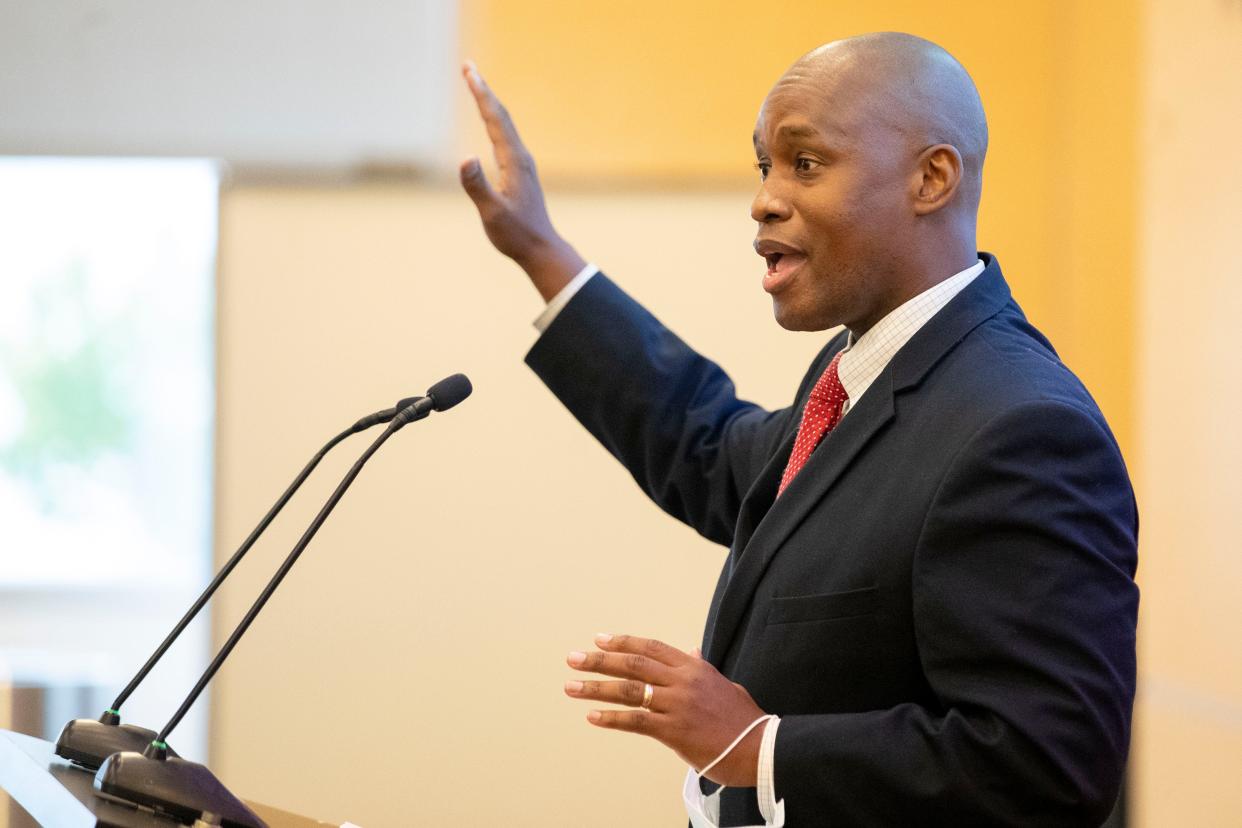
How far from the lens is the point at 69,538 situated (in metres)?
3.44

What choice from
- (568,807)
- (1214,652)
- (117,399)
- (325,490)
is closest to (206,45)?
(117,399)

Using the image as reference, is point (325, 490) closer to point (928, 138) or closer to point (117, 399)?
point (117, 399)

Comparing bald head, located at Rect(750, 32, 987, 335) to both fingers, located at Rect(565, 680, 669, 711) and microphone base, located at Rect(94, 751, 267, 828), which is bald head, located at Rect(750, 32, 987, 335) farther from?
microphone base, located at Rect(94, 751, 267, 828)

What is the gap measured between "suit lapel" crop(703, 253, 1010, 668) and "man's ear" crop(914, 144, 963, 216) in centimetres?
11

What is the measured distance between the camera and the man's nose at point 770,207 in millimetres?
1642

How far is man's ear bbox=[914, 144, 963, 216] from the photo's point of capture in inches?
63.7

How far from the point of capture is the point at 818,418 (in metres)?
1.70

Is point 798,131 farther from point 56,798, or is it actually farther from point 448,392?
point 56,798

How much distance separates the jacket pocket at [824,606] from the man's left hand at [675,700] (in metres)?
0.14

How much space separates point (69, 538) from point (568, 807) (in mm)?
1438

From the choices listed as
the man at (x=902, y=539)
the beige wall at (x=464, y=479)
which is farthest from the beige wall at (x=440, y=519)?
the man at (x=902, y=539)

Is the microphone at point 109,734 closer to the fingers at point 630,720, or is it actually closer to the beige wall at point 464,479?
the fingers at point 630,720

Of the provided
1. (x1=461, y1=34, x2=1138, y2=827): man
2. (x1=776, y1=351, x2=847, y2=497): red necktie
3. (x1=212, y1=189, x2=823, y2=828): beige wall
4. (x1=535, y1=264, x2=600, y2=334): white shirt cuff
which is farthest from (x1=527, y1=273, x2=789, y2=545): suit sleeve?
(x1=212, y1=189, x2=823, y2=828): beige wall

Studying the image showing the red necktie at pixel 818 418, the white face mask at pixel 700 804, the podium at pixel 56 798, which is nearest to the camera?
the podium at pixel 56 798
